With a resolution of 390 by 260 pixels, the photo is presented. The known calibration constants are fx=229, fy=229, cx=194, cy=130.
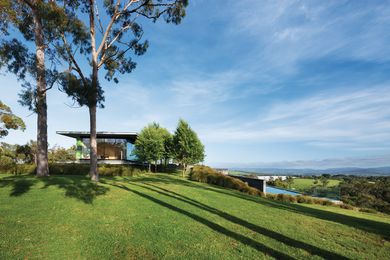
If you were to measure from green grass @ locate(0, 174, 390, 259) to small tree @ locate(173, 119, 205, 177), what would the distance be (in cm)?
2093

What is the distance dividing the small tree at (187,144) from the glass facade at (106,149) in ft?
30.0

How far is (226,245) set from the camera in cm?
577

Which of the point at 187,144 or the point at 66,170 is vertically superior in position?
the point at 187,144

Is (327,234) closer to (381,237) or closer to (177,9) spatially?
(381,237)

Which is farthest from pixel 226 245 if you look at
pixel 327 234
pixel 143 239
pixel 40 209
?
pixel 40 209

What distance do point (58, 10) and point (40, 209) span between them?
38.5 ft

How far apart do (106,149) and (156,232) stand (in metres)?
32.7

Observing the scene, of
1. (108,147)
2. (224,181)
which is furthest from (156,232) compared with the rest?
(108,147)

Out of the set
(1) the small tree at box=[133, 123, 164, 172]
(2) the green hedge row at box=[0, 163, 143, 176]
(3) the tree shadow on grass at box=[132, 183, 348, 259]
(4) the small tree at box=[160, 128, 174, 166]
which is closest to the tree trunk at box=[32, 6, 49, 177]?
(2) the green hedge row at box=[0, 163, 143, 176]

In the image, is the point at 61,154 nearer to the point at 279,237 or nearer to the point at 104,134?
the point at 104,134

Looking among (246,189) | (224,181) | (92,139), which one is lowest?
(246,189)

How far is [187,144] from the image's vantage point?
1224 inches

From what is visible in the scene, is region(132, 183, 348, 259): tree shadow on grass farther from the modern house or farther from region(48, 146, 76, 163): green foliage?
region(48, 146, 76, 163): green foliage

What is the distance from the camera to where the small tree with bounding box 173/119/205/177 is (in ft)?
102
